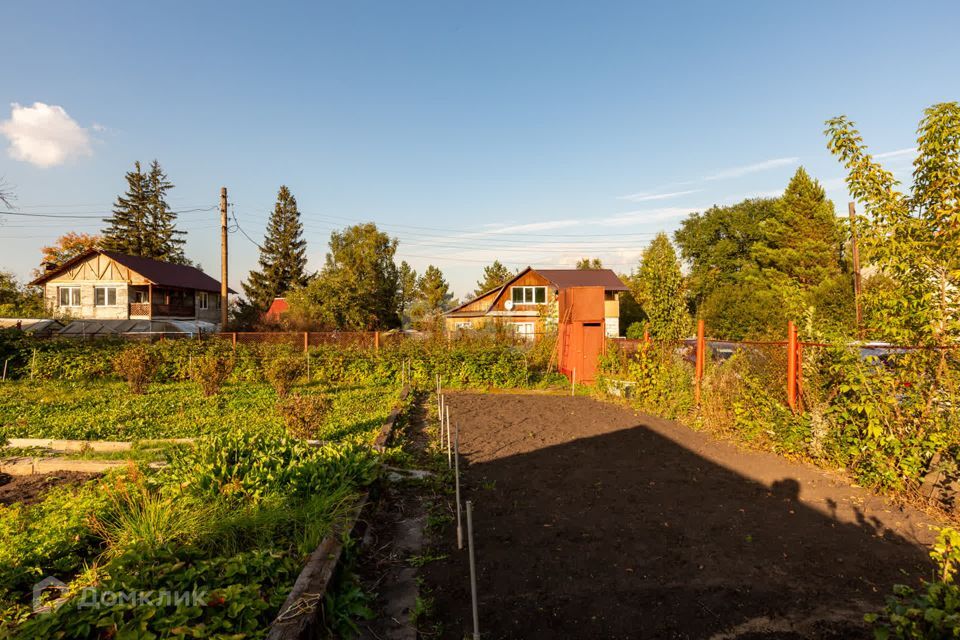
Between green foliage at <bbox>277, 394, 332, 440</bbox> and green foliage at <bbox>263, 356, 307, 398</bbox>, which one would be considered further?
green foliage at <bbox>263, 356, 307, 398</bbox>

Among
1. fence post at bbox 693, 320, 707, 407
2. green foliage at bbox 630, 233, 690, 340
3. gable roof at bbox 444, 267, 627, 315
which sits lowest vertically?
fence post at bbox 693, 320, 707, 407

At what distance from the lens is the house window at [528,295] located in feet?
132

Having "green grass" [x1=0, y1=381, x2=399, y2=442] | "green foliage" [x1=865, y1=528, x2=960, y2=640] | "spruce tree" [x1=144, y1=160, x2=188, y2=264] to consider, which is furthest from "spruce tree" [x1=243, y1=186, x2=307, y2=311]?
"green foliage" [x1=865, y1=528, x2=960, y2=640]

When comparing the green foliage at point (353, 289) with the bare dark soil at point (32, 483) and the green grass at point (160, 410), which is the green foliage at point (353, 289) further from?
the bare dark soil at point (32, 483)

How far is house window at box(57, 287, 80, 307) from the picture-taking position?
34.1 metres

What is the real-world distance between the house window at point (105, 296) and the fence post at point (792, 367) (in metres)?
40.8

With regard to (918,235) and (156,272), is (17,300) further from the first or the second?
(918,235)

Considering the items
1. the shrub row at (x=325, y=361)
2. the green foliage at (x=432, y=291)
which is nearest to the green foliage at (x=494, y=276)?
the green foliage at (x=432, y=291)

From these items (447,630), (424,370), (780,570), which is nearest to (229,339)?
(424,370)

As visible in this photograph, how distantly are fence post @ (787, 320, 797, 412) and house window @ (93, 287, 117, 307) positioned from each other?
4082 centimetres

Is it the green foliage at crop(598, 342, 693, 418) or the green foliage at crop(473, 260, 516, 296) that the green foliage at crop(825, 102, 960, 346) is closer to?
the green foliage at crop(598, 342, 693, 418)

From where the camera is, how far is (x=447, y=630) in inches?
122

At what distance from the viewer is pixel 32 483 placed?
5.39 meters

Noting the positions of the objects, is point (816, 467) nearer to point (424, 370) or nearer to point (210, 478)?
point (210, 478)
